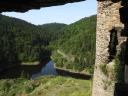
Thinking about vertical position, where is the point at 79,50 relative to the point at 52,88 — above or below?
above

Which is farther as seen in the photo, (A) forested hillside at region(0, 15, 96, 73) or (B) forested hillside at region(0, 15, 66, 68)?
(B) forested hillside at region(0, 15, 66, 68)

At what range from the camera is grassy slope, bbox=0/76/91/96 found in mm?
21625

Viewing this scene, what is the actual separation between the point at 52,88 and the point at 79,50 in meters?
89.2

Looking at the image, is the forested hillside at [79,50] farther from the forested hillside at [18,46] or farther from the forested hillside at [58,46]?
the forested hillside at [18,46]

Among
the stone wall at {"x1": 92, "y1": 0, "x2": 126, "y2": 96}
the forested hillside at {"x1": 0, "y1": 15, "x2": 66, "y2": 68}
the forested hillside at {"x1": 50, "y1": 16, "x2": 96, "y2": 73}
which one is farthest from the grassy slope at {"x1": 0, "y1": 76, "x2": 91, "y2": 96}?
the forested hillside at {"x1": 0, "y1": 15, "x2": 66, "y2": 68}

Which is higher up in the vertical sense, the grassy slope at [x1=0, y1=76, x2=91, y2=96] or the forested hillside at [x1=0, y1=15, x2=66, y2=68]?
the forested hillside at [x1=0, y1=15, x2=66, y2=68]

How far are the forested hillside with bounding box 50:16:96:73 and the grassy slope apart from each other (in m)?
64.6

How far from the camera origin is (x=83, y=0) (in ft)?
12.8

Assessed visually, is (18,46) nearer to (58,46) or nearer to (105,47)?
(58,46)

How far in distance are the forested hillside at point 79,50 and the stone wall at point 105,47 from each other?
3226 inches

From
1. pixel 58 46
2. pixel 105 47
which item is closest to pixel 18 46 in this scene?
pixel 58 46

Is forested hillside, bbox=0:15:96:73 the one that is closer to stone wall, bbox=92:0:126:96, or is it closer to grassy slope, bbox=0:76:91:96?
grassy slope, bbox=0:76:91:96

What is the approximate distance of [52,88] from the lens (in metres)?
23.8

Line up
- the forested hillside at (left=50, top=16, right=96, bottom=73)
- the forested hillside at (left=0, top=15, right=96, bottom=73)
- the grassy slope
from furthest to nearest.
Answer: the forested hillside at (left=0, top=15, right=96, bottom=73)
the forested hillside at (left=50, top=16, right=96, bottom=73)
the grassy slope
